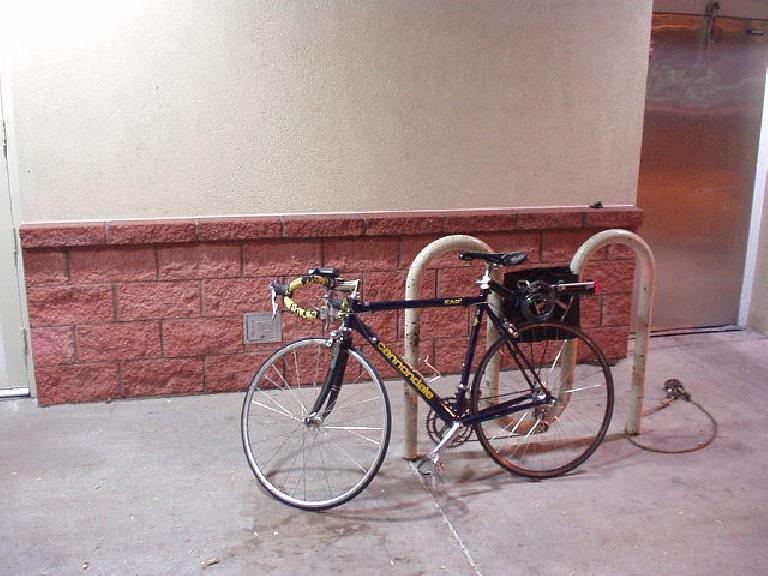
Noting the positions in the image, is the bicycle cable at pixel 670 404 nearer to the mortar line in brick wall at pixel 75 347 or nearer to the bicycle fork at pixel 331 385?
the bicycle fork at pixel 331 385

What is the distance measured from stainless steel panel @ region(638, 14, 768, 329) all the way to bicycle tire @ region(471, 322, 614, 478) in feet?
6.28

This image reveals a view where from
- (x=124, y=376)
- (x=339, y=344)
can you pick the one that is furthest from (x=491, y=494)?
(x=124, y=376)

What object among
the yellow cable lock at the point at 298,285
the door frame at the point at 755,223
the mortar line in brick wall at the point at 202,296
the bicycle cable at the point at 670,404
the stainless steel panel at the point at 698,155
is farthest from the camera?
the door frame at the point at 755,223

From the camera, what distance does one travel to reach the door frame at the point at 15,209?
4367 millimetres

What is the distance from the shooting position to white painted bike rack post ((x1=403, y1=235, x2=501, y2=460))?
375 centimetres

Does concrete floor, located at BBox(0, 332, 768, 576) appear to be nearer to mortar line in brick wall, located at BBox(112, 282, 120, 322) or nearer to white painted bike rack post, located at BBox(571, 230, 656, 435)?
white painted bike rack post, located at BBox(571, 230, 656, 435)

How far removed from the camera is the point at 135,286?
463 centimetres

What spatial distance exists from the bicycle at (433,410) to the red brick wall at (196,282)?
0.55 m

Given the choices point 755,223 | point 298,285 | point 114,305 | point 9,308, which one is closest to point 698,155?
point 755,223

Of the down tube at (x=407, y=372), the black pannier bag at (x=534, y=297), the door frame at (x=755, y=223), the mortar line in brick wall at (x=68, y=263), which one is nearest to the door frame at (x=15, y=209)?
the mortar line in brick wall at (x=68, y=263)

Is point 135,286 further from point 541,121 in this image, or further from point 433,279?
point 541,121

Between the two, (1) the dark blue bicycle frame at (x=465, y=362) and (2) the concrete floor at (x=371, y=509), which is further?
(1) the dark blue bicycle frame at (x=465, y=362)

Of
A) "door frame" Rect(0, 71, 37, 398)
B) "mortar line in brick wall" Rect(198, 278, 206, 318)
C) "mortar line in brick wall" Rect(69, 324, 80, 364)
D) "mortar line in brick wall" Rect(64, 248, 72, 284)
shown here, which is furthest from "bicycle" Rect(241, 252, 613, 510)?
"door frame" Rect(0, 71, 37, 398)

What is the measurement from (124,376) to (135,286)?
575mm
